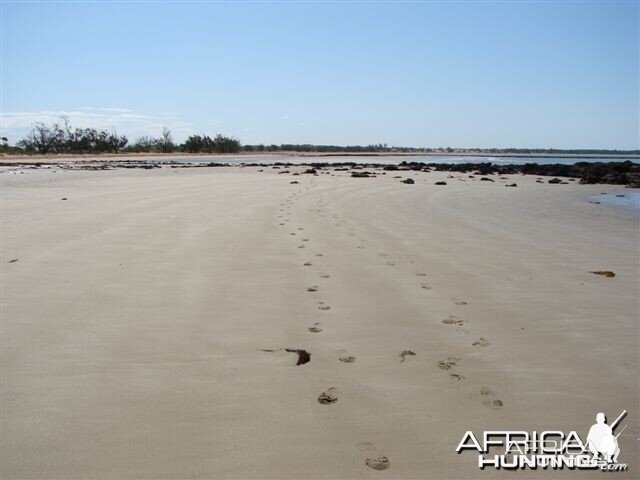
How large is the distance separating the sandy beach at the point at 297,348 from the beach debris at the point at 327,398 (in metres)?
0.03

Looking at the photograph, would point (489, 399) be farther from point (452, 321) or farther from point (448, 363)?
point (452, 321)

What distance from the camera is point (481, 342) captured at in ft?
9.73

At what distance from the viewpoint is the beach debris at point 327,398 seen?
89.2 inches

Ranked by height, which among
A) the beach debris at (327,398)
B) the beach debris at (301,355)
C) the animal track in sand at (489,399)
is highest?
the beach debris at (301,355)

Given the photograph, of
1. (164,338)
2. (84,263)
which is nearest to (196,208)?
(84,263)

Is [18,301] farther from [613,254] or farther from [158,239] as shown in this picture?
[613,254]

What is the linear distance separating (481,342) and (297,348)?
1.12 meters

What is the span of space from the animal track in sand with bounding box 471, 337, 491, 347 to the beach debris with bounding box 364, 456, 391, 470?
1268 millimetres

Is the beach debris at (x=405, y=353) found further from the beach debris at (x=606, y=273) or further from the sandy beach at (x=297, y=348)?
the beach debris at (x=606, y=273)

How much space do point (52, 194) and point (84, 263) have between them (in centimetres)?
792

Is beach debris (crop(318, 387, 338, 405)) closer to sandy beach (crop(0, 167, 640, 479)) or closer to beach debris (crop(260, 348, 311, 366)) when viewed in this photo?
sandy beach (crop(0, 167, 640, 479))

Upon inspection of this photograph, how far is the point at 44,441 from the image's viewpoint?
1972 mm

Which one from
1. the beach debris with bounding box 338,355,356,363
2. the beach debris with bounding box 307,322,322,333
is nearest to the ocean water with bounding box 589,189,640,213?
the beach debris with bounding box 307,322,322,333

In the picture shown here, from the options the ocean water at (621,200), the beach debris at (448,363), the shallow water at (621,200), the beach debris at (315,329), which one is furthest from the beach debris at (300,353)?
the shallow water at (621,200)
